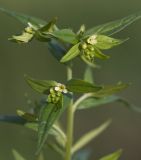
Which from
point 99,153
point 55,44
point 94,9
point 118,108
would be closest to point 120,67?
point 118,108

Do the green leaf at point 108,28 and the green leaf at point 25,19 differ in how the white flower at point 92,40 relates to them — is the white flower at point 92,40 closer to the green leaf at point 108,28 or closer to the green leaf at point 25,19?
the green leaf at point 108,28

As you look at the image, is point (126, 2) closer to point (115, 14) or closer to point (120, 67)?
point (115, 14)

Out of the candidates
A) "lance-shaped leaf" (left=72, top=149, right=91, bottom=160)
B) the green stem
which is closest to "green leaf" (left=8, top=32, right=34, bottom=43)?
the green stem

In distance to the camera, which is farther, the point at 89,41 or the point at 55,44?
the point at 55,44

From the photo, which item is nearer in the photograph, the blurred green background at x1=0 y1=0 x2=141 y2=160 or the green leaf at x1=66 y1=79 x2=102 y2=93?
the green leaf at x1=66 y1=79 x2=102 y2=93

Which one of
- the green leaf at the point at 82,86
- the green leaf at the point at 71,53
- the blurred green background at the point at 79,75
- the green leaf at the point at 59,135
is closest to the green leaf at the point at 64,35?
the green leaf at the point at 71,53

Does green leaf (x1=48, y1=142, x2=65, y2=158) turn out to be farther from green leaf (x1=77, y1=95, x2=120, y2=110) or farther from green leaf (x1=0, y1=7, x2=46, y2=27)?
green leaf (x1=0, y1=7, x2=46, y2=27)
